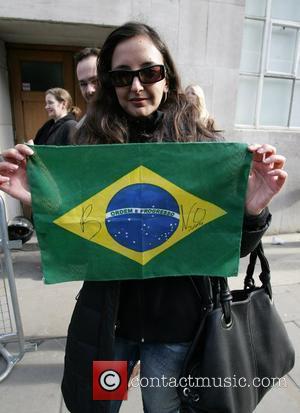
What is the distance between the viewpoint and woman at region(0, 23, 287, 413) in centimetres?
121

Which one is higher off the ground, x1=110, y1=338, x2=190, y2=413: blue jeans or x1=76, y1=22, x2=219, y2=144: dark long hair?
x1=76, y1=22, x2=219, y2=144: dark long hair

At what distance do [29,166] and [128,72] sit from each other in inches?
19.4

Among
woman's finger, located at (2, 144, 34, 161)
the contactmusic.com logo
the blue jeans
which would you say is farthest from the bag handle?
woman's finger, located at (2, 144, 34, 161)

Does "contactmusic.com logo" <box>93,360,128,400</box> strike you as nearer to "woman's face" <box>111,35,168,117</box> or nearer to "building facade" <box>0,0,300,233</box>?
"woman's face" <box>111,35,168,117</box>

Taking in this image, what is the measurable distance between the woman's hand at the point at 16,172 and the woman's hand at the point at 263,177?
80cm

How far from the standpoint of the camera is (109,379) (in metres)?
1.37

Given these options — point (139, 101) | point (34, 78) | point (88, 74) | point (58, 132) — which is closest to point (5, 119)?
point (34, 78)

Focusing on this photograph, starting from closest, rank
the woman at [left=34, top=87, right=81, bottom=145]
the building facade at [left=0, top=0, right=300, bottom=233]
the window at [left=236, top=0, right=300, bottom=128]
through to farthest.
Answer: the woman at [left=34, top=87, right=81, bottom=145], the building facade at [left=0, top=0, right=300, bottom=233], the window at [left=236, top=0, right=300, bottom=128]

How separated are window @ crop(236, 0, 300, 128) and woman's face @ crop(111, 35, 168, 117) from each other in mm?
4195

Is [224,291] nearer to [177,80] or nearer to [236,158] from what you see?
[236,158]

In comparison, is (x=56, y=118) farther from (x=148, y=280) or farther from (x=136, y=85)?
(x=148, y=280)

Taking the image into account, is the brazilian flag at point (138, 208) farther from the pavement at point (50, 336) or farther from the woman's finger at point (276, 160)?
the pavement at point (50, 336)

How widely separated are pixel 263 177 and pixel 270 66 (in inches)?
182

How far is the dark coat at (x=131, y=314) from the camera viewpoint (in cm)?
124
